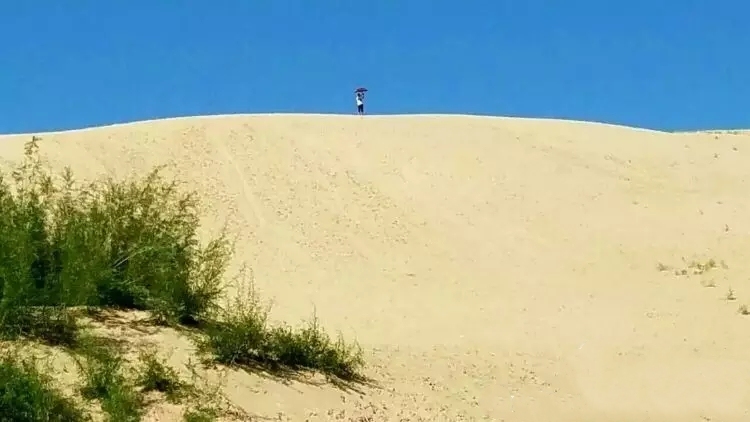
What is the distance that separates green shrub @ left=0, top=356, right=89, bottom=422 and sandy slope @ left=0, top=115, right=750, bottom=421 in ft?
5.74

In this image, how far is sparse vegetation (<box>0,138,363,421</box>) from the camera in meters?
8.80

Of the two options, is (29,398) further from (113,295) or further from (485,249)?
(485,249)

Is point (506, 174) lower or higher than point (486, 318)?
higher

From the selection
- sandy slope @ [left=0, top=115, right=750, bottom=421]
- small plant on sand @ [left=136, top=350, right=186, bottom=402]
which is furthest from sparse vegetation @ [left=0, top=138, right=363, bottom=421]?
sandy slope @ [left=0, top=115, right=750, bottom=421]

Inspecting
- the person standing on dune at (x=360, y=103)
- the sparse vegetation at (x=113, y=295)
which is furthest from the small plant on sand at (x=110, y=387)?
the person standing on dune at (x=360, y=103)

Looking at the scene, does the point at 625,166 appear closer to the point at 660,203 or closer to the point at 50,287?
the point at 660,203

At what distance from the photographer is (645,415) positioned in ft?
42.6

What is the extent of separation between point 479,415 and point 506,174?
43.7 ft

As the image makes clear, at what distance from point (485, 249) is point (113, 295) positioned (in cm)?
1045

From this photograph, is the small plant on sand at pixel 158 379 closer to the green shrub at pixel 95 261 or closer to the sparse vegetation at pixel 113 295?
the sparse vegetation at pixel 113 295

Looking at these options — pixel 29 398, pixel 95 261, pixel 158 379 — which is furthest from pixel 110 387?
pixel 95 261

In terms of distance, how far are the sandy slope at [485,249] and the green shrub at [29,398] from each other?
1749mm

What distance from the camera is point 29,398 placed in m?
7.93

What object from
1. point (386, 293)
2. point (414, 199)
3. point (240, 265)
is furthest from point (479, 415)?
point (414, 199)
